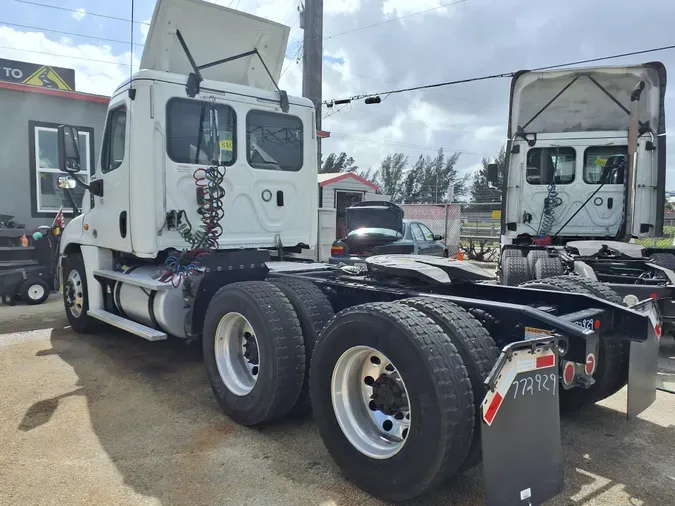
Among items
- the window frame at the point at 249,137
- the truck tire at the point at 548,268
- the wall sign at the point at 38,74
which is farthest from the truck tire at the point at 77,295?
the wall sign at the point at 38,74

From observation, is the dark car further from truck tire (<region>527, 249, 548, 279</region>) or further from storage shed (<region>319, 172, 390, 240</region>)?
storage shed (<region>319, 172, 390, 240</region>)

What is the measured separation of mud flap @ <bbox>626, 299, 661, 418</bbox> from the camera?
3.28 m

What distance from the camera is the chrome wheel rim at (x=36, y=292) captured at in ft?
31.1

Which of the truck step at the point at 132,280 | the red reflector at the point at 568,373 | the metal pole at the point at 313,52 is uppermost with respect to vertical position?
the metal pole at the point at 313,52

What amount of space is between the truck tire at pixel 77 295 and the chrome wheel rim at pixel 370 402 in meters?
4.64

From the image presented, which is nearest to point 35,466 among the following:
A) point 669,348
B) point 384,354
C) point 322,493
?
point 322,493

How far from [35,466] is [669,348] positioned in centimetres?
679

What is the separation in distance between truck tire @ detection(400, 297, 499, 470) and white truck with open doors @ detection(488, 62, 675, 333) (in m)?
4.66

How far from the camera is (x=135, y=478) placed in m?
3.33

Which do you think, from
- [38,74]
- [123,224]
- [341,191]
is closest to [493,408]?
[123,224]

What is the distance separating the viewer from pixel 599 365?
3812mm

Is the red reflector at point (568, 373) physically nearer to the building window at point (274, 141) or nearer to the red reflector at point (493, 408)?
the red reflector at point (493, 408)

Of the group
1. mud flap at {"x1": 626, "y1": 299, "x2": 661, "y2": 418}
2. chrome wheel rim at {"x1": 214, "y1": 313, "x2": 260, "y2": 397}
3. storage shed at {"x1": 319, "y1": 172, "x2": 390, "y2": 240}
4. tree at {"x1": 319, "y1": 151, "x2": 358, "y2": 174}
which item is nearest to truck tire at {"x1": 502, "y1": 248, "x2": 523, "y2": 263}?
mud flap at {"x1": 626, "y1": 299, "x2": 661, "y2": 418}

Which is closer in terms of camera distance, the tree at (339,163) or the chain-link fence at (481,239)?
the chain-link fence at (481,239)
